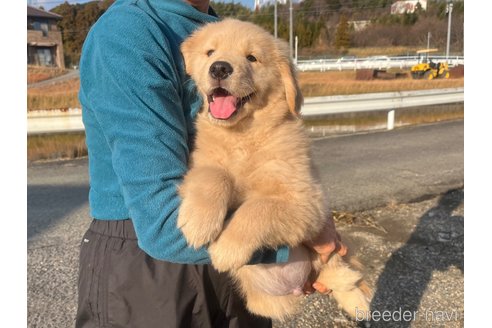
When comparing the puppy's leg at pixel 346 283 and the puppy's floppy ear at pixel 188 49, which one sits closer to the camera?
the puppy's floppy ear at pixel 188 49

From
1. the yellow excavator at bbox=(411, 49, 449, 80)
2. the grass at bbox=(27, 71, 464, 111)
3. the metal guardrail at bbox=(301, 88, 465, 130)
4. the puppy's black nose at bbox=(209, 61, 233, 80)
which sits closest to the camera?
Result: the puppy's black nose at bbox=(209, 61, 233, 80)

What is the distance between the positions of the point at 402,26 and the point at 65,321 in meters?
41.5

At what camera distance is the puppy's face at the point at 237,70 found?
6.30 ft

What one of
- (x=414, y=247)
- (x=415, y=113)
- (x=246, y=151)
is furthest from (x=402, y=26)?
(x=246, y=151)

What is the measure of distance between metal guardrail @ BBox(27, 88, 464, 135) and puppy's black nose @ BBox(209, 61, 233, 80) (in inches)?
222

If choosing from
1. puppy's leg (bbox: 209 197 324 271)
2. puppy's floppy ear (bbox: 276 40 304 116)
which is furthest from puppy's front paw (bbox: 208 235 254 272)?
puppy's floppy ear (bbox: 276 40 304 116)

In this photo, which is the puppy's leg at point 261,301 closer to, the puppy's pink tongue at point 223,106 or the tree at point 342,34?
the puppy's pink tongue at point 223,106

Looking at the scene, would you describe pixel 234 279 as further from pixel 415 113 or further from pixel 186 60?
pixel 415 113

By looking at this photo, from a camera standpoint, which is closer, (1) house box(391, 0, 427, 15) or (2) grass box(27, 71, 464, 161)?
(2) grass box(27, 71, 464, 161)

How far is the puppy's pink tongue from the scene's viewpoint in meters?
1.96

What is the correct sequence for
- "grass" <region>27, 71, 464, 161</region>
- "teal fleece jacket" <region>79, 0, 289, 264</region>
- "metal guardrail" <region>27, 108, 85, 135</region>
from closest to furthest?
"teal fleece jacket" <region>79, 0, 289, 264</region> → "metal guardrail" <region>27, 108, 85, 135</region> → "grass" <region>27, 71, 464, 161</region>

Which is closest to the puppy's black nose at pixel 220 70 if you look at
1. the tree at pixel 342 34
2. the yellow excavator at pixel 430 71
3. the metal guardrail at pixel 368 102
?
the metal guardrail at pixel 368 102

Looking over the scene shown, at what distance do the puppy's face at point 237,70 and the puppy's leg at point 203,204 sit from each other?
351 mm

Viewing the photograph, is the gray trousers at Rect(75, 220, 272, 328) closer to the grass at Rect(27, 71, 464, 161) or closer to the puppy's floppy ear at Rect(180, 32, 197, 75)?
the puppy's floppy ear at Rect(180, 32, 197, 75)
